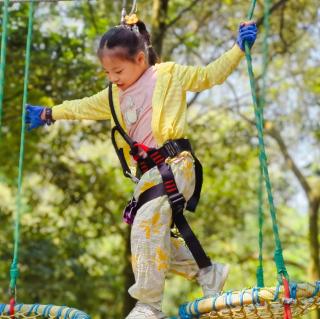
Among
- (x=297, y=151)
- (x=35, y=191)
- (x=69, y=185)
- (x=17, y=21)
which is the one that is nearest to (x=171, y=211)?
(x=17, y=21)

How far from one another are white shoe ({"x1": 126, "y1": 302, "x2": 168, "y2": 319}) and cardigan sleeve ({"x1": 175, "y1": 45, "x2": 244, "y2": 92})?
30.9 inches

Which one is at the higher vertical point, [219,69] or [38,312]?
[219,69]

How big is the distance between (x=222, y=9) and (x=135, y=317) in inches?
252

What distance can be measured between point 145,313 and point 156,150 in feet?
1.84

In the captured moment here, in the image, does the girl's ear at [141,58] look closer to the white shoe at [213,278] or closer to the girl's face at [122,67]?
the girl's face at [122,67]

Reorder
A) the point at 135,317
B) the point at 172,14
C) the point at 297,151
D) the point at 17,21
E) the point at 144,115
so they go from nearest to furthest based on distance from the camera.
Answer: the point at 135,317, the point at 144,115, the point at 17,21, the point at 172,14, the point at 297,151

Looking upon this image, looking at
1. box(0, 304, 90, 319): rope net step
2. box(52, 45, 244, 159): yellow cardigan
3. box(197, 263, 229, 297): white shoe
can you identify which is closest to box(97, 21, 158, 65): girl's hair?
box(52, 45, 244, 159): yellow cardigan

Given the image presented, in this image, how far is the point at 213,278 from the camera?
2.76m

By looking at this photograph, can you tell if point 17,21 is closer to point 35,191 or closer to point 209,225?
point 35,191

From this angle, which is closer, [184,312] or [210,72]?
[184,312]

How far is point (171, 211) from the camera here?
2.70 meters

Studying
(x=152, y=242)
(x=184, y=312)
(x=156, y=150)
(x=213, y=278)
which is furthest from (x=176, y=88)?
(x=184, y=312)

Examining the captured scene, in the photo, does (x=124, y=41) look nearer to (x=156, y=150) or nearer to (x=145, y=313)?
(x=156, y=150)

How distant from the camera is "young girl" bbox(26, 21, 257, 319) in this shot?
264cm
